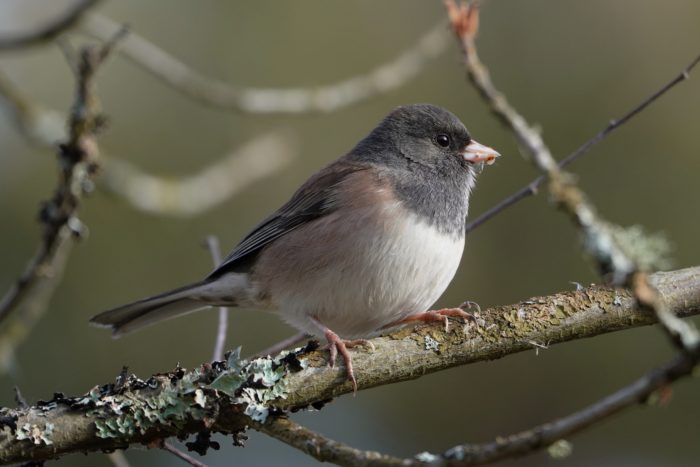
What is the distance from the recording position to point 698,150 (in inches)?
193

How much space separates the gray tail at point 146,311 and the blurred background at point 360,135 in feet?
3.94

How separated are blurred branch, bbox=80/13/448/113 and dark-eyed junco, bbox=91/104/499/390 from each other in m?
0.25

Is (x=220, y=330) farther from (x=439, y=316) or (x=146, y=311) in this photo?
(x=439, y=316)

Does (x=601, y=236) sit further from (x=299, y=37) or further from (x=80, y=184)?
(x=299, y=37)

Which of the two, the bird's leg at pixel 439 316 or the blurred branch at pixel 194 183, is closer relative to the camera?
the bird's leg at pixel 439 316

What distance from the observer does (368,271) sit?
11.0 ft

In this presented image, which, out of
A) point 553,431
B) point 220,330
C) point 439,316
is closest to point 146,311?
point 220,330

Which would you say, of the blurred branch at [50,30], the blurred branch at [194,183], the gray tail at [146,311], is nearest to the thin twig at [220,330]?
the gray tail at [146,311]

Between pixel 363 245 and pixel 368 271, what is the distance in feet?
0.37

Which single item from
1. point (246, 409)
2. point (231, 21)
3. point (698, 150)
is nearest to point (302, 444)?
point (246, 409)

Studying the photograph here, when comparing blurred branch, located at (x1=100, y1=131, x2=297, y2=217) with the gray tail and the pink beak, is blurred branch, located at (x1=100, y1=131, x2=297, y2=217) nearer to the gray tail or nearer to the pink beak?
the gray tail

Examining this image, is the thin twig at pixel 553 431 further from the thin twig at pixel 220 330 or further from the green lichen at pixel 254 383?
the thin twig at pixel 220 330

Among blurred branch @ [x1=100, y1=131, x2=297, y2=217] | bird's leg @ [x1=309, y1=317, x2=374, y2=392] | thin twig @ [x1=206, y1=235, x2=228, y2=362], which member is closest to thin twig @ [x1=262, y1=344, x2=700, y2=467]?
bird's leg @ [x1=309, y1=317, x2=374, y2=392]

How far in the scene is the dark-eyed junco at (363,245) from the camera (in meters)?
3.37
